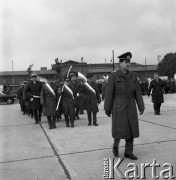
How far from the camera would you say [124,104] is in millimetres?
5375

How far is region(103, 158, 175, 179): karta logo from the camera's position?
4480 mm

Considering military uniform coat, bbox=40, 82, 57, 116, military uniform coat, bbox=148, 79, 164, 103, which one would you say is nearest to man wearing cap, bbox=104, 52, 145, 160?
military uniform coat, bbox=40, 82, 57, 116

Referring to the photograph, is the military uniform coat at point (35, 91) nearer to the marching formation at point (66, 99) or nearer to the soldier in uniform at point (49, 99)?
the marching formation at point (66, 99)

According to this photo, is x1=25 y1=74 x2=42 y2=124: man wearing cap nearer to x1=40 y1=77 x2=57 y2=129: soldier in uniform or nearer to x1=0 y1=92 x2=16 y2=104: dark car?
x1=40 y1=77 x2=57 y2=129: soldier in uniform

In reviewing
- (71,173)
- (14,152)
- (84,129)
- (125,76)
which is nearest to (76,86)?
(84,129)

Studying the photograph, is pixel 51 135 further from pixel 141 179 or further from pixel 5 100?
pixel 5 100

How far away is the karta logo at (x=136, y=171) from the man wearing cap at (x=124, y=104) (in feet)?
1.36

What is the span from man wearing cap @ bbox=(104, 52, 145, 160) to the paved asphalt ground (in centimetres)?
46

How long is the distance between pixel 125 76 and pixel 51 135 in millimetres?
3710

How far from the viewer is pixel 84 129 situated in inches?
360

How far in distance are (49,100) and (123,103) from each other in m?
5.00

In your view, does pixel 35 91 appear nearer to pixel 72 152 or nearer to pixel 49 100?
pixel 49 100

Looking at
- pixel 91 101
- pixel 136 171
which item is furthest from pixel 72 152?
pixel 91 101

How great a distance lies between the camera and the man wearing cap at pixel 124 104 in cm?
537
